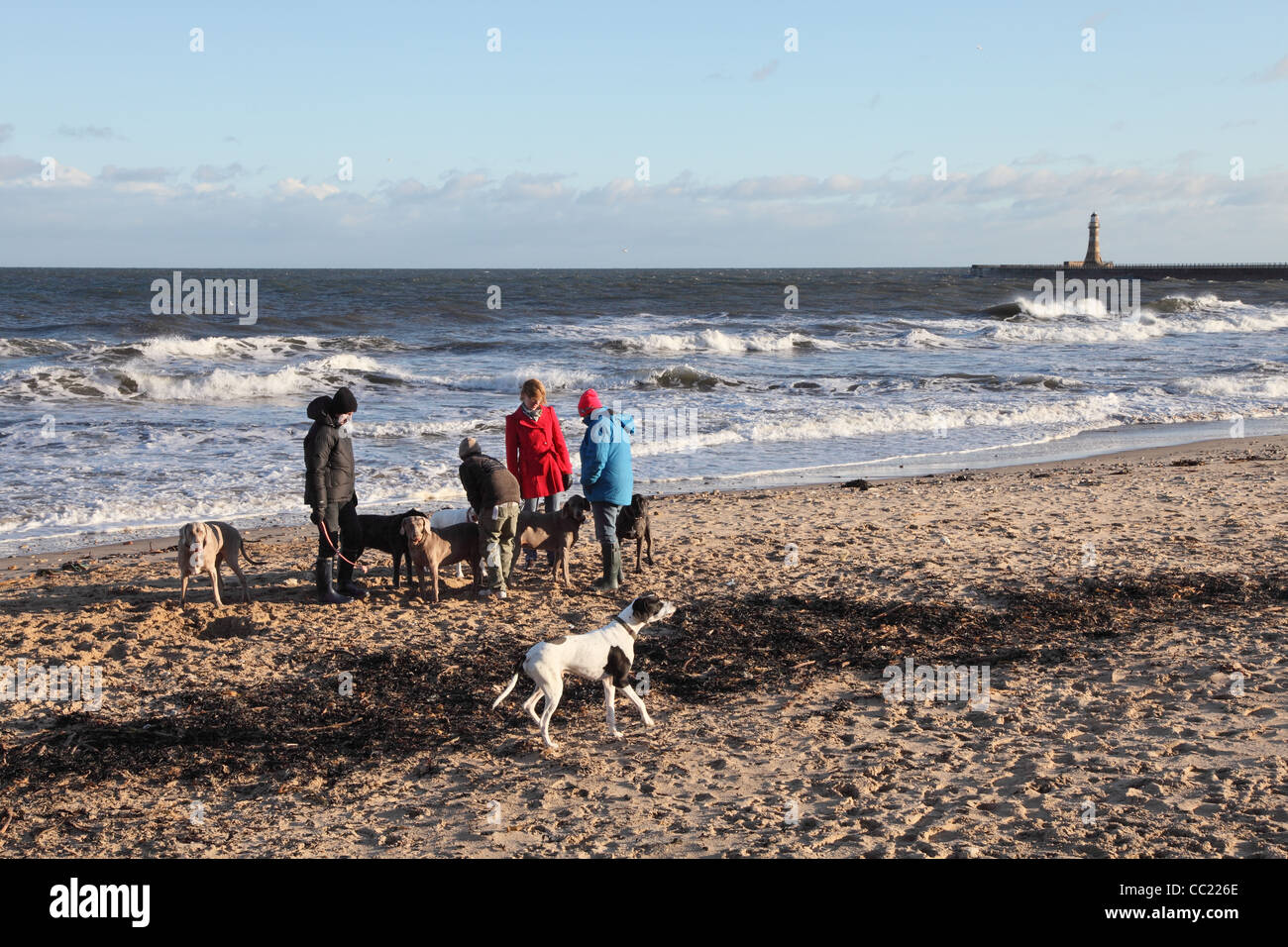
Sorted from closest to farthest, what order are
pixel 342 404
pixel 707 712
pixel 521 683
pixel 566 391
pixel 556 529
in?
pixel 707 712 < pixel 521 683 < pixel 342 404 < pixel 556 529 < pixel 566 391

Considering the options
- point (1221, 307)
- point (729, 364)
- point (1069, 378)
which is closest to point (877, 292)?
point (1221, 307)

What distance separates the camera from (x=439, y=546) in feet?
25.9

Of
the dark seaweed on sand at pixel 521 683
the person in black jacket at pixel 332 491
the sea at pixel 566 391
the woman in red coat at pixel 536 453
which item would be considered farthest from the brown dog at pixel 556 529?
the sea at pixel 566 391

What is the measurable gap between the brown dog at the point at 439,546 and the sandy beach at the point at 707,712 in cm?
30

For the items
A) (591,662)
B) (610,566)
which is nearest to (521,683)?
(591,662)

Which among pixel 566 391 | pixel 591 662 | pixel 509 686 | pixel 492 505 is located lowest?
pixel 509 686

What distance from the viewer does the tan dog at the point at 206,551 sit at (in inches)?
298

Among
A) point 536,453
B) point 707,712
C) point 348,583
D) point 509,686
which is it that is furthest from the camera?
point 536,453

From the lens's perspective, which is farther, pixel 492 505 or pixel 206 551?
pixel 492 505

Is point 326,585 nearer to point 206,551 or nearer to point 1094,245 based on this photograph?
point 206,551

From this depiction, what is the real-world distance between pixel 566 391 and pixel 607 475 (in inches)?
672

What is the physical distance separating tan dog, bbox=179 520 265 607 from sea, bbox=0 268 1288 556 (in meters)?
3.38

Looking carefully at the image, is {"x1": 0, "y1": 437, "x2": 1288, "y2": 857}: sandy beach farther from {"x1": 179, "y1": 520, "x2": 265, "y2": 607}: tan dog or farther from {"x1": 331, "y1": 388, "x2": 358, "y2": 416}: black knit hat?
{"x1": 331, "y1": 388, "x2": 358, "y2": 416}: black knit hat

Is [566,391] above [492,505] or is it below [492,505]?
above
